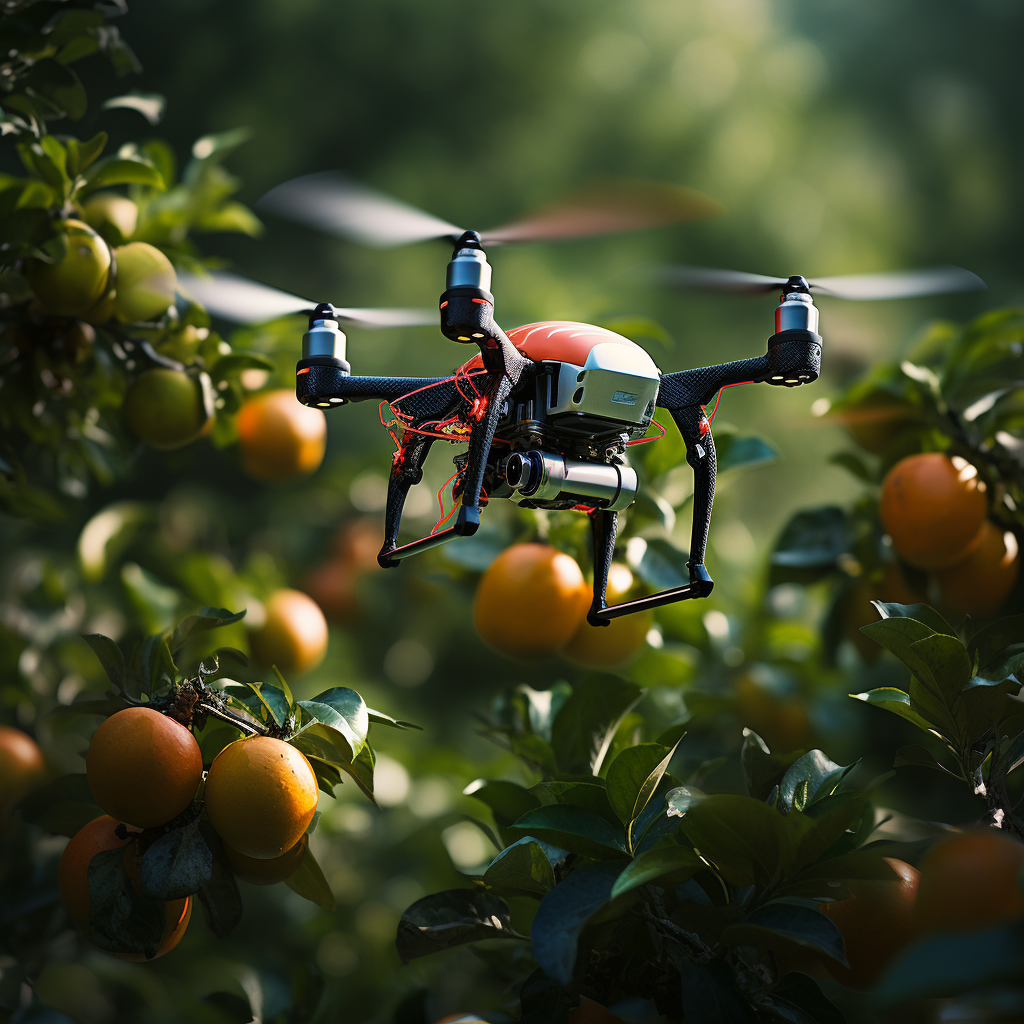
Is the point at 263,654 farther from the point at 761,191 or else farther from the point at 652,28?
the point at 652,28

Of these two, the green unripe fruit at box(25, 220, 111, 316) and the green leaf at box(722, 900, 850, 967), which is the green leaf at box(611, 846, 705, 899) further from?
the green unripe fruit at box(25, 220, 111, 316)

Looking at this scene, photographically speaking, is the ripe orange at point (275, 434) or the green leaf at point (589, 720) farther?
the ripe orange at point (275, 434)

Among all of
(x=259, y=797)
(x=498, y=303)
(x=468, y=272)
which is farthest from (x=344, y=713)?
(x=498, y=303)

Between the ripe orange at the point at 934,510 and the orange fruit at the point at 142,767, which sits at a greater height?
the ripe orange at the point at 934,510

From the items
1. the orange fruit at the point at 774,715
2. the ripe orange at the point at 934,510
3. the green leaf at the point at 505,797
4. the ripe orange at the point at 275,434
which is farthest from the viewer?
the orange fruit at the point at 774,715

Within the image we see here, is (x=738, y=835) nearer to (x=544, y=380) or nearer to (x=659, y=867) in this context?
(x=659, y=867)

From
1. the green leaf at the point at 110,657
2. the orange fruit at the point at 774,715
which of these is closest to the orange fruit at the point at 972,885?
the green leaf at the point at 110,657

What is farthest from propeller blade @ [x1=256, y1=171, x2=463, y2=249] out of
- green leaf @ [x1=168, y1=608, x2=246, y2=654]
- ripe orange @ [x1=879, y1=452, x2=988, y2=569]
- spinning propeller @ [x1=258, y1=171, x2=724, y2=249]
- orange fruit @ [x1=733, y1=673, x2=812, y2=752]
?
orange fruit @ [x1=733, y1=673, x2=812, y2=752]

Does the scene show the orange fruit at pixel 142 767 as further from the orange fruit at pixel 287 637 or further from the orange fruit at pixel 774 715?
the orange fruit at pixel 774 715
